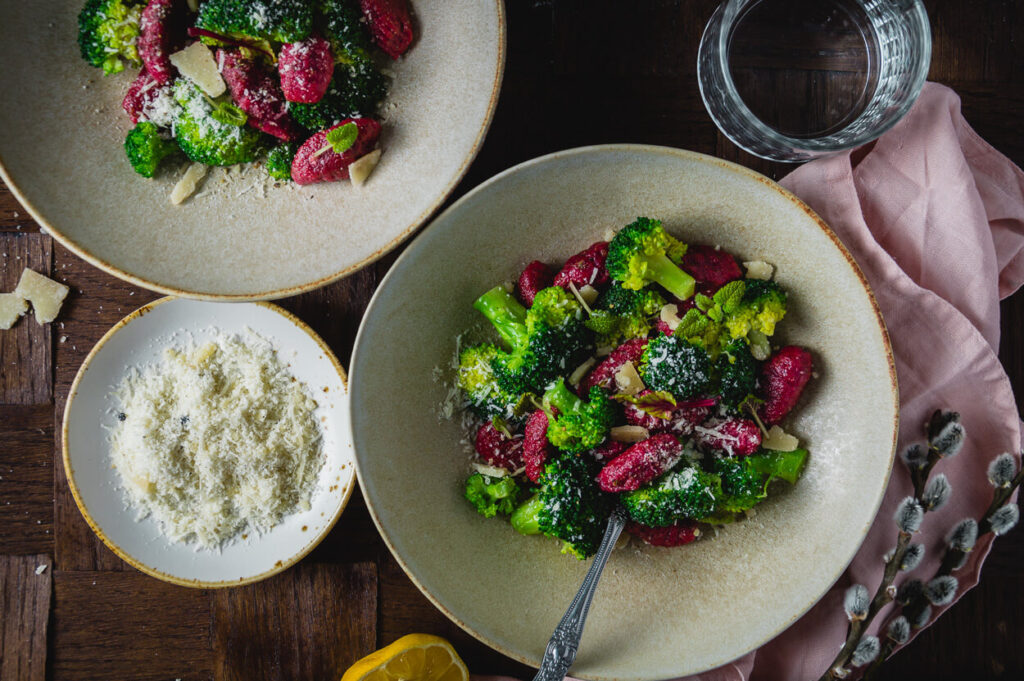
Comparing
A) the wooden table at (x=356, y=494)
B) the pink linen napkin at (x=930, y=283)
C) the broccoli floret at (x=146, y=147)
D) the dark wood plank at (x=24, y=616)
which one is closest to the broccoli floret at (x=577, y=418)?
the wooden table at (x=356, y=494)

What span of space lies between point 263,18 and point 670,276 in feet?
2.88

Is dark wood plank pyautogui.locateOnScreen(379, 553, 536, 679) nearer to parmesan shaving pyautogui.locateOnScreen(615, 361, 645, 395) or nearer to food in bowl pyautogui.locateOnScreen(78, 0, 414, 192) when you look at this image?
parmesan shaving pyautogui.locateOnScreen(615, 361, 645, 395)

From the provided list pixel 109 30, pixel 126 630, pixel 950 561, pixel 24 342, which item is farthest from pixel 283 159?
pixel 950 561

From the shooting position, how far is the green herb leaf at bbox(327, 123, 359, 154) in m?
1.34

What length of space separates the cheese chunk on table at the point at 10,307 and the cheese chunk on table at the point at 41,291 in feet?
0.08

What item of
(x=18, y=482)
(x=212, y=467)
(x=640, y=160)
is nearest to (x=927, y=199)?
(x=640, y=160)

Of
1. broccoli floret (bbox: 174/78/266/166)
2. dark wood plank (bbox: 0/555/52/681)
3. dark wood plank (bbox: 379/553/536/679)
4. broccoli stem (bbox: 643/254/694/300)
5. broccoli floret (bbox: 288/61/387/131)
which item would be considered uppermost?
broccoli floret (bbox: 288/61/387/131)

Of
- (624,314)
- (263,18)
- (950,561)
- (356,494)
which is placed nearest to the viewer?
(263,18)

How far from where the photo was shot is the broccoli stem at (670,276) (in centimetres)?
134

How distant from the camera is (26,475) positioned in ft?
5.58

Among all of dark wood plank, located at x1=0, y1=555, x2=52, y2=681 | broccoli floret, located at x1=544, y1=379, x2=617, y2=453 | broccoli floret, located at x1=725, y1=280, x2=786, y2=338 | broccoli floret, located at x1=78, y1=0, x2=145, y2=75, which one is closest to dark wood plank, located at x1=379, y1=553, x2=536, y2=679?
broccoli floret, located at x1=544, y1=379, x2=617, y2=453

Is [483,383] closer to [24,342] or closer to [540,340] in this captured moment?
[540,340]

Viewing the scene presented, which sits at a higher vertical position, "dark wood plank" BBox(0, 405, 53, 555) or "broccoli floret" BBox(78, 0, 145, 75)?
"broccoli floret" BBox(78, 0, 145, 75)

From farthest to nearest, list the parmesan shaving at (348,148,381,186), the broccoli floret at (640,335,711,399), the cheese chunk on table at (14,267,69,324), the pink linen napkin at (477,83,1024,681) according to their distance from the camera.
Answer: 1. the cheese chunk on table at (14,267,69,324)
2. the pink linen napkin at (477,83,1024,681)
3. the parmesan shaving at (348,148,381,186)
4. the broccoli floret at (640,335,711,399)
